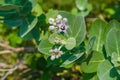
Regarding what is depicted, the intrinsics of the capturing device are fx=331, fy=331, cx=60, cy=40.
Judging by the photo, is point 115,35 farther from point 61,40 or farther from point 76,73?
point 76,73

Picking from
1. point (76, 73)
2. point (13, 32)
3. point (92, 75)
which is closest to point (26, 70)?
point (76, 73)

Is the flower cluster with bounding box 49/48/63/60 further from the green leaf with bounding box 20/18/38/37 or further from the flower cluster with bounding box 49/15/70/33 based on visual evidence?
the green leaf with bounding box 20/18/38/37

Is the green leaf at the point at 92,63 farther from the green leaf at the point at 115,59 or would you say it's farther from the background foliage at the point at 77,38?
Result: the green leaf at the point at 115,59

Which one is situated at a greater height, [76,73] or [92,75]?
[92,75]

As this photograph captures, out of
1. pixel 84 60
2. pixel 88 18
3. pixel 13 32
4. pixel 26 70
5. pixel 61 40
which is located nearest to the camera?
pixel 61 40

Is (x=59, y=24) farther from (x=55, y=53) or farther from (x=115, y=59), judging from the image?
(x=115, y=59)

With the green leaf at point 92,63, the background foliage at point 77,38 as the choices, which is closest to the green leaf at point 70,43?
the background foliage at point 77,38

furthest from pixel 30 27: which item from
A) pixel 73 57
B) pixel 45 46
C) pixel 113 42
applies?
pixel 113 42

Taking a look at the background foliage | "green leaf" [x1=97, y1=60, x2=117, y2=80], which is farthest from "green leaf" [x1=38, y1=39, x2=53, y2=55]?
"green leaf" [x1=97, y1=60, x2=117, y2=80]
